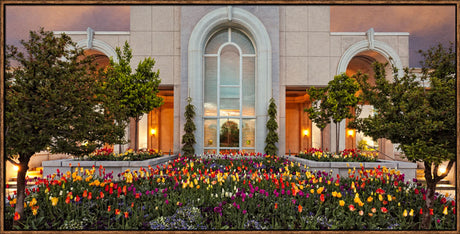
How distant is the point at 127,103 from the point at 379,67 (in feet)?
30.3

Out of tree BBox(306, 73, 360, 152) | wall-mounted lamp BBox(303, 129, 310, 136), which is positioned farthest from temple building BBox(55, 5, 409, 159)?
wall-mounted lamp BBox(303, 129, 310, 136)

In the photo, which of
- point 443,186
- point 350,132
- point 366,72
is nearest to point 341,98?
point 443,186

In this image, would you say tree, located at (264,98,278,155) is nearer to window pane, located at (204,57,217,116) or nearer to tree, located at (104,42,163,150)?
window pane, located at (204,57,217,116)

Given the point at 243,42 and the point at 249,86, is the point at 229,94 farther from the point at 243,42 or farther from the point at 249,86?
the point at 243,42

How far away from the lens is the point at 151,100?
34.8ft

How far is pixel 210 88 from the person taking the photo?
14.9 metres

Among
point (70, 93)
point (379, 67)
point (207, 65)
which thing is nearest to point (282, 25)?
point (207, 65)

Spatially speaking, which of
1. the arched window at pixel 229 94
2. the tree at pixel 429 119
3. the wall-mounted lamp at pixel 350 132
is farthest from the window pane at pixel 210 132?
the wall-mounted lamp at pixel 350 132

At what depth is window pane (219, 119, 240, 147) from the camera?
14805 millimetres

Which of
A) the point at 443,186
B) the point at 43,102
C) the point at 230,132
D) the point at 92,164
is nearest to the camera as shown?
the point at 43,102

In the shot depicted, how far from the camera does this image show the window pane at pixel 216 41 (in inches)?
595

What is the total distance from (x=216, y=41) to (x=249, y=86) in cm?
354

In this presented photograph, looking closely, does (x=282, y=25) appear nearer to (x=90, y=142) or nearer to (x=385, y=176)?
(x=385, y=176)

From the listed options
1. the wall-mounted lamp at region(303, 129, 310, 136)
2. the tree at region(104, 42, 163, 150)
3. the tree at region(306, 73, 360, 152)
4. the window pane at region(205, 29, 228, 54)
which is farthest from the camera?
the wall-mounted lamp at region(303, 129, 310, 136)
